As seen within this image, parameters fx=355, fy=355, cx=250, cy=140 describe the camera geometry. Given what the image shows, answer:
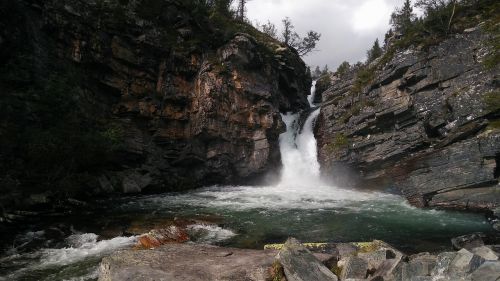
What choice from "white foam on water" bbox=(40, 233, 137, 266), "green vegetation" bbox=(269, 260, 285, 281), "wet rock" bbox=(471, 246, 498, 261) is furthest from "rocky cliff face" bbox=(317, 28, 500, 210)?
"white foam on water" bbox=(40, 233, 137, 266)

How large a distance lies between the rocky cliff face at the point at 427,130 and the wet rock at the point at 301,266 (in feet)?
50.5

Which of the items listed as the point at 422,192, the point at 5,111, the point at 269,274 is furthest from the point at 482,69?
the point at 5,111

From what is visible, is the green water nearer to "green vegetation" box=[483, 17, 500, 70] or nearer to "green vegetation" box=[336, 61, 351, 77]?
"green vegetation" box=[483, 17, 500, 70]

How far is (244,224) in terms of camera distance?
1798 cm

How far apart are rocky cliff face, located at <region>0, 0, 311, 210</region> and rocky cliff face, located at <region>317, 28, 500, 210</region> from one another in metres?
8.18

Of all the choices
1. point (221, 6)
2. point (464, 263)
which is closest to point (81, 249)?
point (464, 263)

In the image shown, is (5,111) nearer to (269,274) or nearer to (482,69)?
(269,274)

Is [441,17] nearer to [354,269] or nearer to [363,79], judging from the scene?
[363,79]

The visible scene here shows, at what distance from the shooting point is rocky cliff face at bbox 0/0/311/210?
1111 inches

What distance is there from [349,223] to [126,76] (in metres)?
22.8

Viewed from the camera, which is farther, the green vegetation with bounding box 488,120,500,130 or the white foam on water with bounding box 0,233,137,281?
the green vegetation with bounding box 488,120,500,130

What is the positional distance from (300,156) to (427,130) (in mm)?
13706

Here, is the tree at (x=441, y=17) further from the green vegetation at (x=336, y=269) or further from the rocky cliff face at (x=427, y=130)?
the green vegetation at (x=336, y=269)

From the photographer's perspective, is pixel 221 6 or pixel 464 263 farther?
pixel 221 6
